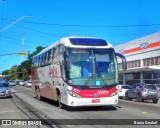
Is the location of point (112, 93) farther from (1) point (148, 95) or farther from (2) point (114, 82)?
(1) point (148, 95)

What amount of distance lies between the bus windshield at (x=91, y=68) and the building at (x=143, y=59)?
20.0 metres

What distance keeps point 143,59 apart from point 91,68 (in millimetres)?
28522

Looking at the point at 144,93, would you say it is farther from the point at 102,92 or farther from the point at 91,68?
the point at 91,68

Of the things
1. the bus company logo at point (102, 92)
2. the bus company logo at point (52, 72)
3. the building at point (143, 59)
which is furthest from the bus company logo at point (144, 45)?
the bus company logo at point (102, 92)

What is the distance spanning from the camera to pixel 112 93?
17438mm

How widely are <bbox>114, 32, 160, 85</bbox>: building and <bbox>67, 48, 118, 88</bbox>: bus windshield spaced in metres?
20.0

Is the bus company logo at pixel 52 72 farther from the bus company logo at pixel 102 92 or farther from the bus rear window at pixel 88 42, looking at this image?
the bus company logo at pixel 102 92

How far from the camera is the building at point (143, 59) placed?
40594mm

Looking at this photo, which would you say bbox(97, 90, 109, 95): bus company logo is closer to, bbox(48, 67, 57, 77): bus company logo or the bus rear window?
the bus rear window

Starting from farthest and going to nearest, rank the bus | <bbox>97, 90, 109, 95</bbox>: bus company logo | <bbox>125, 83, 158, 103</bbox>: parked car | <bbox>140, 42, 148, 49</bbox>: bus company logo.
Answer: <bbox>140, 42, 148, 49</bbox>: bus company logo → <bbox>125, 83, 158, 103</bbox>: parked car → <bbox>97, 90, 109, 95</bbox>: bus company logo → the bus

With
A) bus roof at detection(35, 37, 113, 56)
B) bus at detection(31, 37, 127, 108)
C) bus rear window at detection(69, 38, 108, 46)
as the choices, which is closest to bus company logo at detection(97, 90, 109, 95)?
bus at detection(31, 37, 127, 108)

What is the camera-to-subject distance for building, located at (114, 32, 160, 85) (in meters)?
40.6

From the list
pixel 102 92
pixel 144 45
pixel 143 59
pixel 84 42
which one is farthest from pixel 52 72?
pixel 143 59

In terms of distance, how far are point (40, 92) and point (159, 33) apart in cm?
1884
